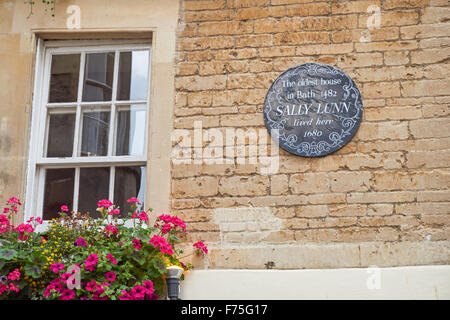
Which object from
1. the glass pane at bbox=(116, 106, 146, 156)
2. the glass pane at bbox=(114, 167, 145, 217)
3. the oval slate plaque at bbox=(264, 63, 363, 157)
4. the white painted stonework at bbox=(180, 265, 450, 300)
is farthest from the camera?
the glass pane at bbox=(116, 106, 146, 156)

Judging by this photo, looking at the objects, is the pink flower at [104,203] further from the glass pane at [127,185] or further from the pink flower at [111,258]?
the pink flower at [111,258]

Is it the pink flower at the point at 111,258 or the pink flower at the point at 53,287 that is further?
Answer: the pink flower at the point at 111,258

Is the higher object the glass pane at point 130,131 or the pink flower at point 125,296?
the glass pane at point 130,131

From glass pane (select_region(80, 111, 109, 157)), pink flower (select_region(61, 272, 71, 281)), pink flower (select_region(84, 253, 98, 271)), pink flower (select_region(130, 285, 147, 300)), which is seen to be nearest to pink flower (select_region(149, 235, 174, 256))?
pink flower (select_region(130, 285, 147, 300))

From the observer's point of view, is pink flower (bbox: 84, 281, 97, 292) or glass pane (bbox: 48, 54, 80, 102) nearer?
pink flower (bbox: 84, 281, 97, 292)

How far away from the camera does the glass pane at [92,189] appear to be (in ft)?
18.4

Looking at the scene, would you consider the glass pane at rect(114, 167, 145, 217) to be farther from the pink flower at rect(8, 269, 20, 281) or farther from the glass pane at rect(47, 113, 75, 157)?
the pink flower at rect(8, 269, 20, 281)

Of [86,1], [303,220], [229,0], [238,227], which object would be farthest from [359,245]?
[86,1]

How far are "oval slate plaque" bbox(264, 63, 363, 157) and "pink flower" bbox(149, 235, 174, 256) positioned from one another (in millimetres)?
1199

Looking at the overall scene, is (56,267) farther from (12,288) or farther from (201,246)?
(201,246)

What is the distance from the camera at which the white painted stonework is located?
16.1ft

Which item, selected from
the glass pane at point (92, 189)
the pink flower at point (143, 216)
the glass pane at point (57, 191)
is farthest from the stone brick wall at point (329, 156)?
the glass pane at point (57, 191)

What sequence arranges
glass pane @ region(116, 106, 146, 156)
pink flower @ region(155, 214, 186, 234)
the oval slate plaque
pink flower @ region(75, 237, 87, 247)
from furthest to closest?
glass pane @ region(116, 106, 146, 156) → the oval slate plaque → pink flower @ region(155, 214, 186, 234) → pink flower @ region(75, 237, 87, 247)

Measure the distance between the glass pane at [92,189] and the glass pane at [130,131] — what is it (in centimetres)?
23
